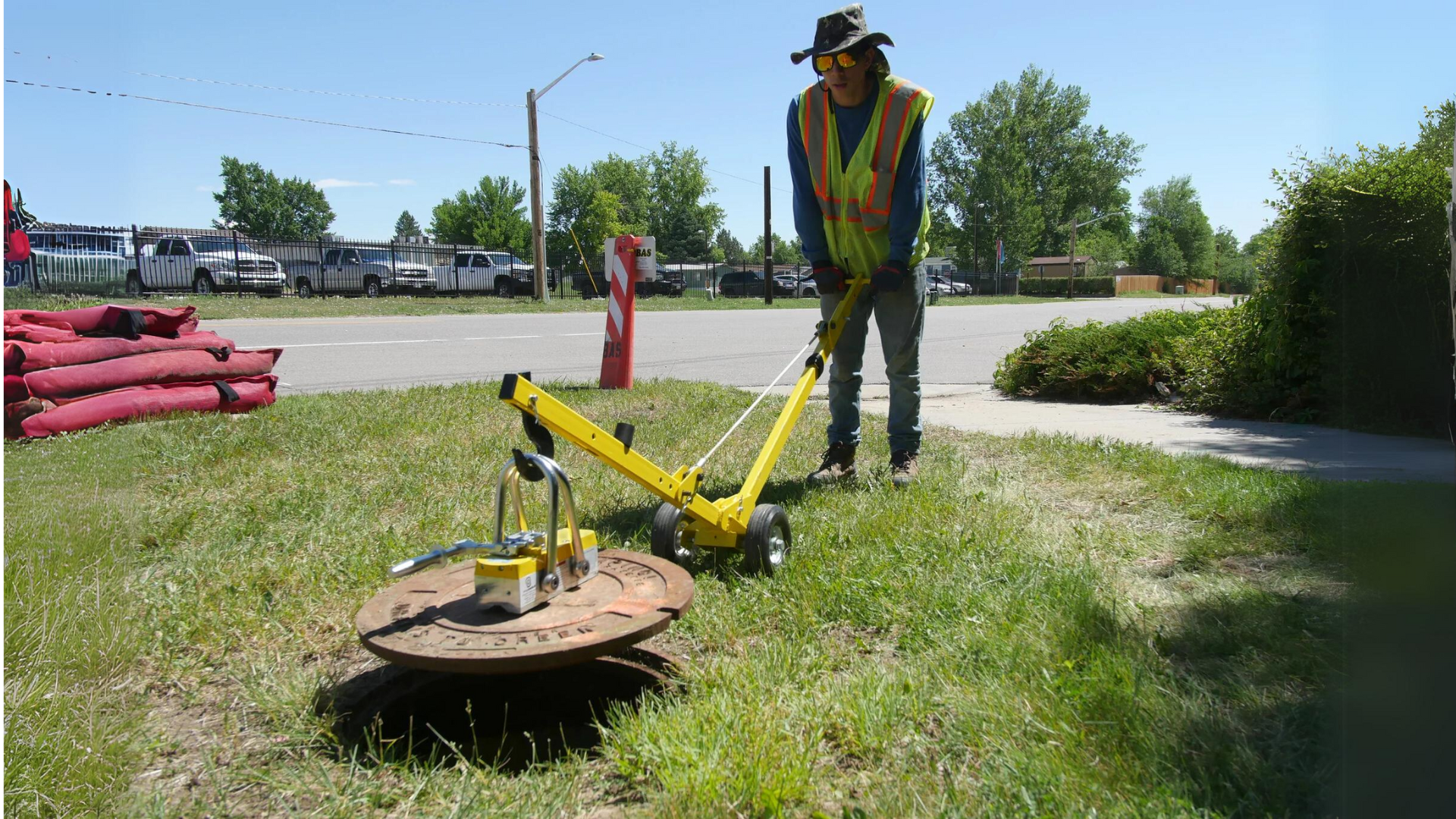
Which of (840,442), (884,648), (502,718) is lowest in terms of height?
(502,718)

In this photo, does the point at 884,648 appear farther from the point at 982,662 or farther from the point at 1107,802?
the point at 1107,802

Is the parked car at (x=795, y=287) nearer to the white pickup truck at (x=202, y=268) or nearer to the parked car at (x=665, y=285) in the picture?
the parked car at (x=665, y=285)

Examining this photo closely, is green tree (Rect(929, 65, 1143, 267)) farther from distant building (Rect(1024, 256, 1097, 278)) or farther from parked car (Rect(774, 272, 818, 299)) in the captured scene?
parked car (Rect(774, 272, 818, 299))

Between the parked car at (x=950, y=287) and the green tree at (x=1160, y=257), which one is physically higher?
the green tree at (x=1160, y=257)

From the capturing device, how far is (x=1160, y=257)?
99.0 m

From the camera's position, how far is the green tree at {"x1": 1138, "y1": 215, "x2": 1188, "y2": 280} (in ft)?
323

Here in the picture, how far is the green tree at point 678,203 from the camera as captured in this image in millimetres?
93312

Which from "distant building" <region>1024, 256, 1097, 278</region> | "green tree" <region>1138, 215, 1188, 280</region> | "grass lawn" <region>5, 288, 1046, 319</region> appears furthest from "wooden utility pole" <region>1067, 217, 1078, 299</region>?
"grass lawn" <region>5, 288, 1046, 319</region>

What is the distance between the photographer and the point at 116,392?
6.00 m

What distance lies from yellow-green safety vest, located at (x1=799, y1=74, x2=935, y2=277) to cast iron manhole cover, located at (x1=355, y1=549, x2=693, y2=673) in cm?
224

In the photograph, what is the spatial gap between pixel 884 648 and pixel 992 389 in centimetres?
661

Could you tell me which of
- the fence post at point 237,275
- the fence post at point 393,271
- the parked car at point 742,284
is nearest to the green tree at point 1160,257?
the parked car at point 742,284

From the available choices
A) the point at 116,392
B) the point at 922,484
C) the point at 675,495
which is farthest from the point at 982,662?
the point at 116,392

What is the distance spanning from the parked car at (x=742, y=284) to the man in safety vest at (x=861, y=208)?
4293cm
